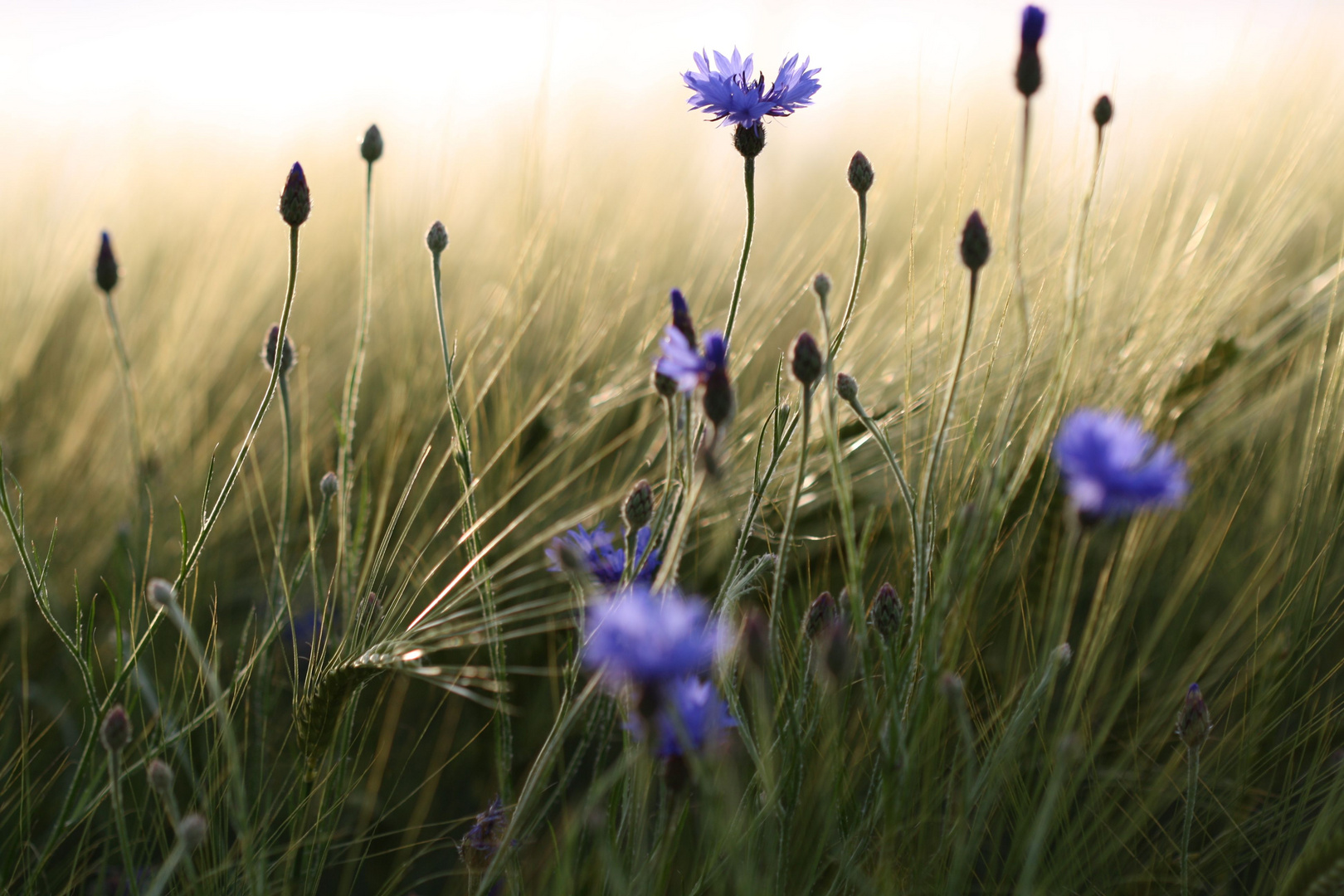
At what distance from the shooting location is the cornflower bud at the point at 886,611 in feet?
2.11

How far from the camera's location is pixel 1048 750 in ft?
2.28

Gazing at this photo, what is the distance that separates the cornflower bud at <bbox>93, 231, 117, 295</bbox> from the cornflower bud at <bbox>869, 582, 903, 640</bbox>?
669 mm

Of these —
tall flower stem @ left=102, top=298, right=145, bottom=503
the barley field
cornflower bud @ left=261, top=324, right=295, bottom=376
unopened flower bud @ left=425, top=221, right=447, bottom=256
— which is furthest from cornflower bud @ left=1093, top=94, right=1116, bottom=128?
tall flower stem @ left=102, top=298, right=145, bottom=503

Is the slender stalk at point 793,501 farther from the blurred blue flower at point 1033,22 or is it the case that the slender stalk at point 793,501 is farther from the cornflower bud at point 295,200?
the cornflower bud at point 295,200

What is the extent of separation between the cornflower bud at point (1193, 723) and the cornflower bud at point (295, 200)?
2.21 ft

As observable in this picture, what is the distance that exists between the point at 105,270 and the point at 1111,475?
0.80m

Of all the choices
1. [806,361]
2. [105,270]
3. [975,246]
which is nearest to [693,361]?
[806,361]

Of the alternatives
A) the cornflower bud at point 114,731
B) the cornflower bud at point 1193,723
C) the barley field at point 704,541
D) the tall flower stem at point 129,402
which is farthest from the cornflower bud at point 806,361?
the tall flower stem at point 129,402

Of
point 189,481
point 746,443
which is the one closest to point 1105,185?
point 746,443

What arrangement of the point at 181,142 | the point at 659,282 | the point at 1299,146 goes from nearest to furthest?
the point at 1299,146, the point at 659,282, the point at 181,142

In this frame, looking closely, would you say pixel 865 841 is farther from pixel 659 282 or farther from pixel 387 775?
pixel 659 282

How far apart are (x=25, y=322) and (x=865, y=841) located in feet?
4.24

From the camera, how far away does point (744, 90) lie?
762 mm

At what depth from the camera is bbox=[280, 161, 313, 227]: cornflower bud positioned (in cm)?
75
